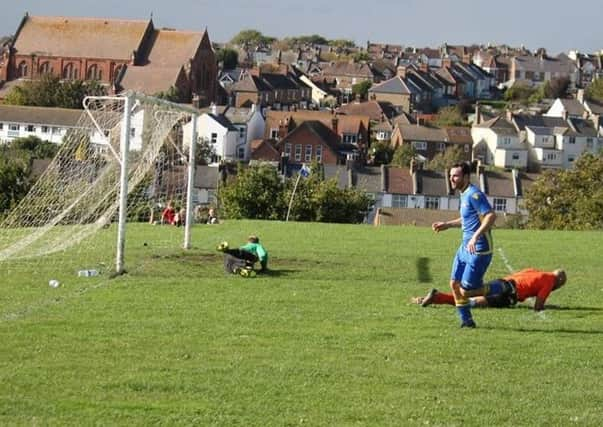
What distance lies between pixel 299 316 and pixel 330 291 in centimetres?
280

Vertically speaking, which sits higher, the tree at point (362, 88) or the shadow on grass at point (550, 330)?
the tree at point (362, 88)

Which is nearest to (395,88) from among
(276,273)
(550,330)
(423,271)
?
(423,271)

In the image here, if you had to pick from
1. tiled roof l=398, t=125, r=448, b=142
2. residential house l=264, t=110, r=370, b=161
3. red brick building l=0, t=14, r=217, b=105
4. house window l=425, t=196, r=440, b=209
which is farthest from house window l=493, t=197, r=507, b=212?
red brick building l=0, t=14, r=217, b=105

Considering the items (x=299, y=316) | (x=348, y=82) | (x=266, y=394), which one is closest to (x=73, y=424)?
(x=266, y=394)

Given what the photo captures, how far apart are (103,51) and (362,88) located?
45.7m

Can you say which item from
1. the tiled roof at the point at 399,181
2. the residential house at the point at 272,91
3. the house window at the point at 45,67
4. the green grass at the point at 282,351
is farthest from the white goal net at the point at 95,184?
the house window at the point at 45,67

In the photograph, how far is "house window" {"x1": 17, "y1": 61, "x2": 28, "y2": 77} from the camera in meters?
147

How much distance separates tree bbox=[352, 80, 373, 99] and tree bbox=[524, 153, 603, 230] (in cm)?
12168

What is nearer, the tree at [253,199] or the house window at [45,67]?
the tree at [253,199]

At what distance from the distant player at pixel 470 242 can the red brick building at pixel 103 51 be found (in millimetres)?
127280

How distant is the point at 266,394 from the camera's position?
10.7 metres

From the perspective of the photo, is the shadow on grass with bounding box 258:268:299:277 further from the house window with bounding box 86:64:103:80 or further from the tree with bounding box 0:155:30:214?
the house window with bounding box 86:64:103:80

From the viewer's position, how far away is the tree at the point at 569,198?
44844mm

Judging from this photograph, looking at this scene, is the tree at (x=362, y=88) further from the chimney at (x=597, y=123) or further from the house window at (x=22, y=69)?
the house window at (x=22, y=69)
